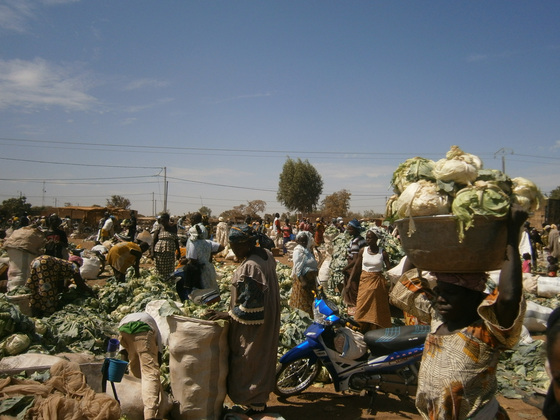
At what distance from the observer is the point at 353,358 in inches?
194

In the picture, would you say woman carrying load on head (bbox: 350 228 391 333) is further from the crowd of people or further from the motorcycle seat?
the motorcycle seat

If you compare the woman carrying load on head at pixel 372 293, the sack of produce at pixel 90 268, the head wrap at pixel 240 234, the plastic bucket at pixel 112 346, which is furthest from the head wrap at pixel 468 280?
the sack of produce at pixel 90 268

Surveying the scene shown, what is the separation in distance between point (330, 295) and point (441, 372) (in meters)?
7.79

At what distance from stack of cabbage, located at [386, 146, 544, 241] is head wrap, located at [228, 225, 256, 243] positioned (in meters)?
1.94

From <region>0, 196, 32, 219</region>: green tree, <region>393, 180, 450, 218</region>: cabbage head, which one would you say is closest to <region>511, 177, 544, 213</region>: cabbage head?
<region>393, 180, 450, 218</region>: cabbage head

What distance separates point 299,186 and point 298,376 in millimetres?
44634

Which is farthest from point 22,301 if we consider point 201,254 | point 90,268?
point 90,268

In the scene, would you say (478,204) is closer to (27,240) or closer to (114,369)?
(114,369)

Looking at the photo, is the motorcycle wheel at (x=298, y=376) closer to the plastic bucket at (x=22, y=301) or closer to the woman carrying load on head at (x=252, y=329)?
the woman carrying load on head at (x=252, y=329)

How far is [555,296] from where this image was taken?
34.4 feet

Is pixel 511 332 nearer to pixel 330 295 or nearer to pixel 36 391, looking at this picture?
pixel 36 391

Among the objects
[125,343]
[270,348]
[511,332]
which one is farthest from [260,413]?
[511,332]

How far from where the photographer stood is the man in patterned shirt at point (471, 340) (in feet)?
6.98

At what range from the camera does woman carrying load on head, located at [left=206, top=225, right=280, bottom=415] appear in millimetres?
3918
